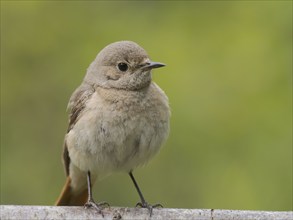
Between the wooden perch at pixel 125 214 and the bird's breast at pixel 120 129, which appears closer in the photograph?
the wooden perch at pixel 125 214

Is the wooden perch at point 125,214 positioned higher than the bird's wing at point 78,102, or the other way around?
the bird's wing at point 78,102

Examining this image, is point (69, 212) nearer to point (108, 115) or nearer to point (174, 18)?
point (108, 115)

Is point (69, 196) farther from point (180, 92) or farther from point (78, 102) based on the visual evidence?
point (180, 92)

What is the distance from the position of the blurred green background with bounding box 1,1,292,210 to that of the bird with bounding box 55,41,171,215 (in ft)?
4.50

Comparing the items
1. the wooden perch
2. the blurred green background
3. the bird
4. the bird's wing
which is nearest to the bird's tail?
the bird

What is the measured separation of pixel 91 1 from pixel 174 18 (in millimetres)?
1043

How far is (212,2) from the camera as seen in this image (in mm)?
9312

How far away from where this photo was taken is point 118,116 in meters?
6.88

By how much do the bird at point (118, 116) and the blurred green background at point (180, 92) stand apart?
4.50ft

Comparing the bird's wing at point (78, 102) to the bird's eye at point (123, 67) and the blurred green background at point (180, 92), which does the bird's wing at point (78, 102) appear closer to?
the bird's eye at point (123, 67)

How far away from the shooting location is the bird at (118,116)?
6.88m

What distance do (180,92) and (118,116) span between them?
1761 mm

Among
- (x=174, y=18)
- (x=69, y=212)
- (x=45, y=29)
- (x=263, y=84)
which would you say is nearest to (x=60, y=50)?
(x=45, y=29)

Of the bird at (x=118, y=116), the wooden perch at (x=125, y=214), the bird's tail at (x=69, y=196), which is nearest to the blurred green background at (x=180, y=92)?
the bird's tail at (x=69, y=196)
